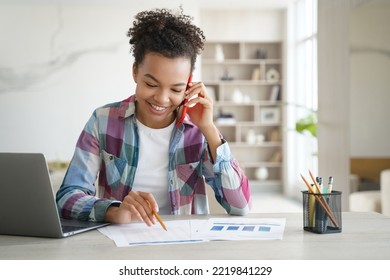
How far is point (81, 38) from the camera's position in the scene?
8734 millimetres

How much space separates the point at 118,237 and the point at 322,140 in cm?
363

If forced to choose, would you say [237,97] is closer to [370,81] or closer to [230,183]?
[370,81]

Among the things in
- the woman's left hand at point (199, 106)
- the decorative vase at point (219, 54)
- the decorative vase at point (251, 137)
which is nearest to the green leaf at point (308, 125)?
the decorative vase at point (251, 137)

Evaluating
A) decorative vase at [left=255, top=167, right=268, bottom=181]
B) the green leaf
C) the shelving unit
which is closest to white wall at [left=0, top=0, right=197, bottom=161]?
the shelving unit

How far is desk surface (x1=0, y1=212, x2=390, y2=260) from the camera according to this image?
1222 millimetres

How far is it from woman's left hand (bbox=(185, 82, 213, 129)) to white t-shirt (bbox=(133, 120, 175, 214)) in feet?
0.39

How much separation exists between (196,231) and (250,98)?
7.51 m

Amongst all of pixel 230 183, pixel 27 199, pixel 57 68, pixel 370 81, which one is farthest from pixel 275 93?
pixel 27 199

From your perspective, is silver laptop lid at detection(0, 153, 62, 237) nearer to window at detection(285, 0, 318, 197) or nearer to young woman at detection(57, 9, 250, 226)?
young woman at detection(57, 9, 250, 226)

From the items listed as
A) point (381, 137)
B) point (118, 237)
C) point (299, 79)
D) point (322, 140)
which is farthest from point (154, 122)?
point (299, 79)

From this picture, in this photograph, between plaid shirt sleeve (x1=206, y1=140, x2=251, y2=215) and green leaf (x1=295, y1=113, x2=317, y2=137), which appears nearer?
A: plaid shirt sleeve (x1=206, y1=140, x2=251, y2=215)

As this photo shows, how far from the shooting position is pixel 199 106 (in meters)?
1.87
